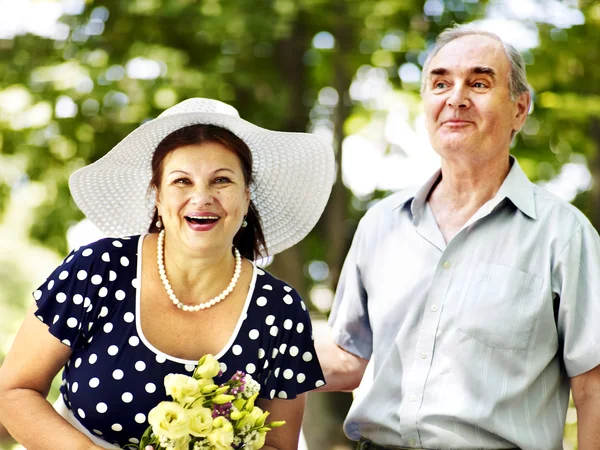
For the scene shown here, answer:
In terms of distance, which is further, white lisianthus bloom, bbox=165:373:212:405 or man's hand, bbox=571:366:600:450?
man's hand, bbox=571:366:600:450

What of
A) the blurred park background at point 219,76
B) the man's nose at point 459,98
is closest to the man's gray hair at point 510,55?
the man's nose at point 459,98

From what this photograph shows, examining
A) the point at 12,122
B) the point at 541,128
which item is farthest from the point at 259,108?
the point at 541,128

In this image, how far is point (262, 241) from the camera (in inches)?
113

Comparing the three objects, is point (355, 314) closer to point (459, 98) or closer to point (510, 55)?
point (459, 98)

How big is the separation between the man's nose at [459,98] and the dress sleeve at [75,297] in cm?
127

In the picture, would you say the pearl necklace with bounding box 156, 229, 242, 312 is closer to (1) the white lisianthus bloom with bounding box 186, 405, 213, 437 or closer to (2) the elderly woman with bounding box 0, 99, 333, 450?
(2) the elderly woman with bounding box 0, 99, 333, 450

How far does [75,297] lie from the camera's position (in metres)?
2.40

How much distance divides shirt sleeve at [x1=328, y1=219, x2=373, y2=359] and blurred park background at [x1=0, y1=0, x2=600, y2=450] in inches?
118

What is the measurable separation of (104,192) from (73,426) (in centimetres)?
86

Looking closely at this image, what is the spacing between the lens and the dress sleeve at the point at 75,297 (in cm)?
238

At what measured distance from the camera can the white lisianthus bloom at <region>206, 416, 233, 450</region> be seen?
2.01 metres

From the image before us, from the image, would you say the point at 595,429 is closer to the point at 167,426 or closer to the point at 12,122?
Answer: the point at 167,426

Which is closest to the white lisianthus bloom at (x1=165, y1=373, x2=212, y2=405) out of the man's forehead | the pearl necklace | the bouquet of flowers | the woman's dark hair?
the bouquet of flowers

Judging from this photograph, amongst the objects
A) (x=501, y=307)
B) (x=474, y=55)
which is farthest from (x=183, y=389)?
(x=474, y=55)
